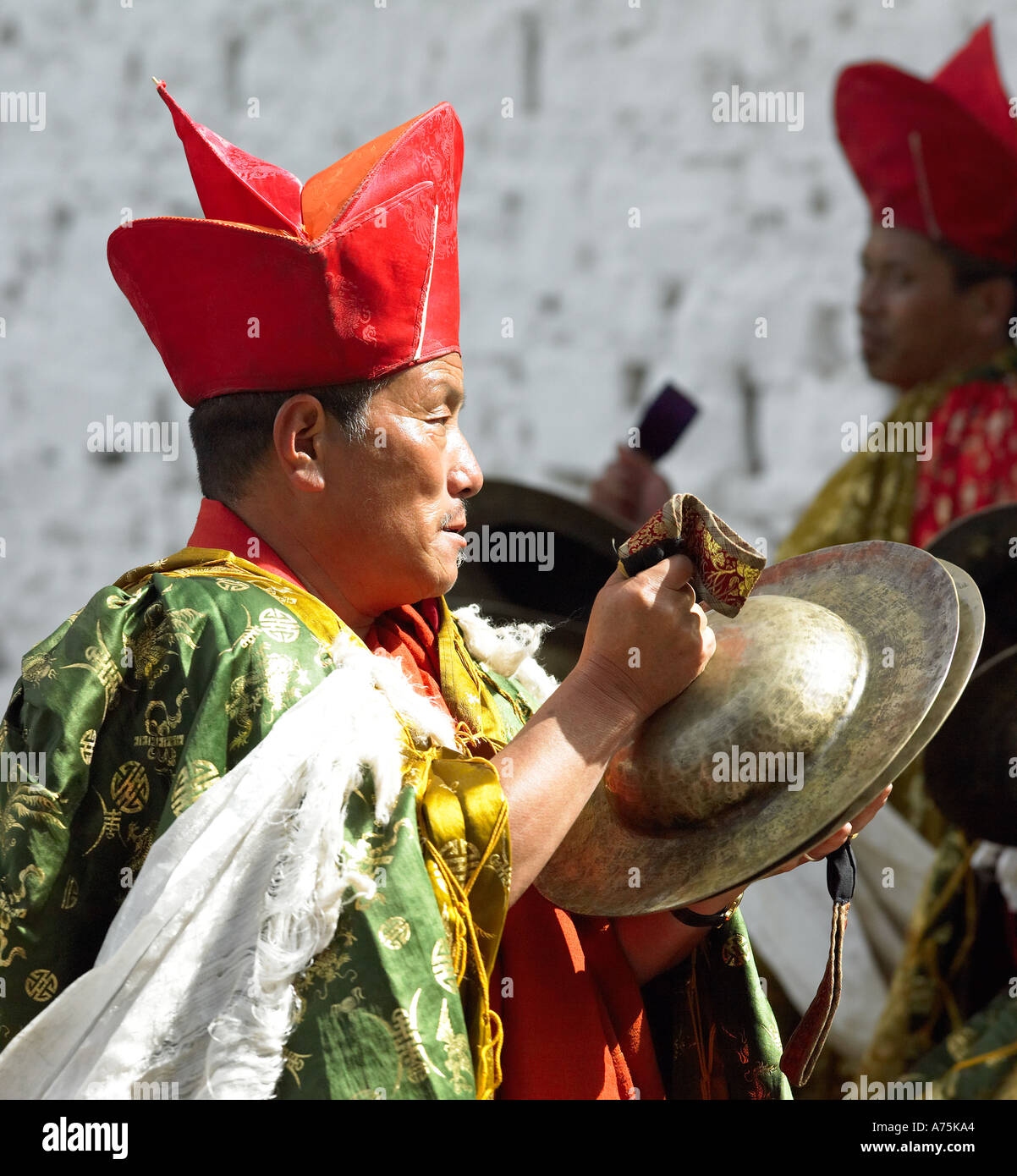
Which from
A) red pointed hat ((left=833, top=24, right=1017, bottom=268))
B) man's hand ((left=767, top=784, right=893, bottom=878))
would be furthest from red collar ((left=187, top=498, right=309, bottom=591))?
red pointed hat ((left=833, top=24, right=1017, bottom=268))

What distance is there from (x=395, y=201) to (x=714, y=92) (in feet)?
10.0

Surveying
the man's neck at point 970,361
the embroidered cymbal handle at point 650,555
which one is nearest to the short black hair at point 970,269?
the man's neck at point 970,361

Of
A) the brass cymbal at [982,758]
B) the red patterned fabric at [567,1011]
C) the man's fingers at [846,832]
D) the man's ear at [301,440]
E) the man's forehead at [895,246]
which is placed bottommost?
the brass cymbal at [982,758]

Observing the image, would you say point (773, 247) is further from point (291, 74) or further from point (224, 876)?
point (224, 876)

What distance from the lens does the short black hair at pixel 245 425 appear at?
200cm

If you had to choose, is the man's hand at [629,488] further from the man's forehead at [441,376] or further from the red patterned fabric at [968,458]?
the man's forehead at [441,376]

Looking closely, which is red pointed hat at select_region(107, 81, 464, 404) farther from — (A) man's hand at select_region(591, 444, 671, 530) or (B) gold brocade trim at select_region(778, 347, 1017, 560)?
(B) gold brocade trim at select_region(778, 347, 1017, 560)

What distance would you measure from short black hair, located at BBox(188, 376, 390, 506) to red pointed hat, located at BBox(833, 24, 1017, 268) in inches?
125

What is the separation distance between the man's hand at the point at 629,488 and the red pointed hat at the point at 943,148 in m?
1.13

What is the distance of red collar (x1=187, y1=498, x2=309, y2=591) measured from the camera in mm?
1977

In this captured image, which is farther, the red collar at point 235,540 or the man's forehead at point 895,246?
the man's forehead at point 895,246

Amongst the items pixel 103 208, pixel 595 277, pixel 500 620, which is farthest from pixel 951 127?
pixel 103 208

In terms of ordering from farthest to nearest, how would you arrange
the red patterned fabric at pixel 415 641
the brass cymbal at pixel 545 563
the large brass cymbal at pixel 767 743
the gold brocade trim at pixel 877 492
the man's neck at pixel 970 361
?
the man's neck at pixel 970 361, the gold brocade trim at pixel 877 492, the brass cymbal at pixel 545 563, the red patterned fabric at pixel 415 641, the large brass cymbal at pixel 767 743

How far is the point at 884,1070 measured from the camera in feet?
13.9
